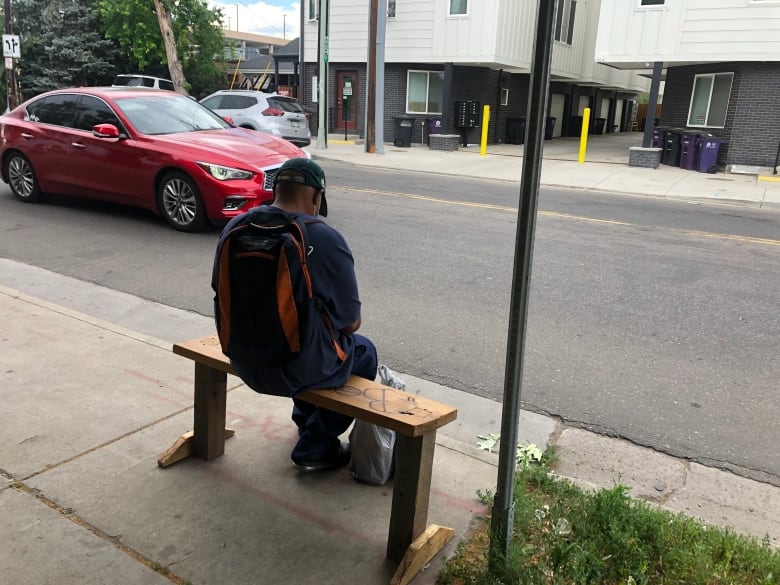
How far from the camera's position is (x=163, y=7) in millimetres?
25609

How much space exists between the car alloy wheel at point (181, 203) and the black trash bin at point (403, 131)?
16272 mm

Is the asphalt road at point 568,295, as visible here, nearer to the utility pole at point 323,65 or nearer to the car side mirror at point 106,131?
the car side mirror at point 106,131

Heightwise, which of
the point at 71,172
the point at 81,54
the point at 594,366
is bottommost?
the point at 594,366

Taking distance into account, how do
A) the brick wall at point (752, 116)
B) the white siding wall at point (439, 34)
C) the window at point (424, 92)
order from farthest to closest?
the window at point (424, 92)
the white siding wall at point (439, 34)
the brick wall at point (752, 116)

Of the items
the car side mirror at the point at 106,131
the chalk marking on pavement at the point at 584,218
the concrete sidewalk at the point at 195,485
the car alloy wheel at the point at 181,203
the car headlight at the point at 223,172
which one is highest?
the car side mirror at the point at 106,131

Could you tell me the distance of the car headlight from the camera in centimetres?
785

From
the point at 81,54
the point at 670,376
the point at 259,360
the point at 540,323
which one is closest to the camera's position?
the point at 259,360

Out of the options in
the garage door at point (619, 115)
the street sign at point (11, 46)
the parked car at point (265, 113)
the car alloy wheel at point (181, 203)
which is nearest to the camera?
the car alloy wheel at point (181, 203)

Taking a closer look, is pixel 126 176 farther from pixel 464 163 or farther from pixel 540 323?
pixel 464 163

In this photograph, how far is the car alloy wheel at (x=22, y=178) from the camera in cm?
964

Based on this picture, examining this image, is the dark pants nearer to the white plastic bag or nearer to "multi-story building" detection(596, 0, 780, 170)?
the white plastic bag

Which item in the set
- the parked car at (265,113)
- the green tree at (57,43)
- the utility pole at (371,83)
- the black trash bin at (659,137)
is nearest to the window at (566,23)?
the black trash bin at (659,137)

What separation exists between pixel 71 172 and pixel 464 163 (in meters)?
11.8

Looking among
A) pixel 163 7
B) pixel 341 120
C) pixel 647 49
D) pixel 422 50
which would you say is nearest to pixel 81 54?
pixel 163 7
